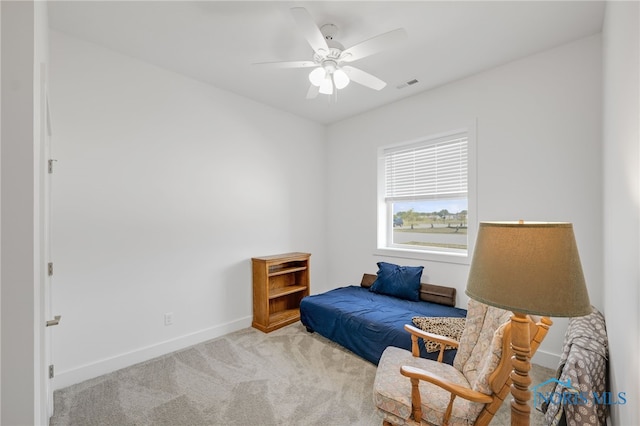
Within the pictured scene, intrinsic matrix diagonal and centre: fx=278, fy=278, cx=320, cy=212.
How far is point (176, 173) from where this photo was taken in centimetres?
292

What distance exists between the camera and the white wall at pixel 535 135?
7.61 feet

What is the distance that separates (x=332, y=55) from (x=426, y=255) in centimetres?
243

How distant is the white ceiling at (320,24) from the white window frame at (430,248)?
0.68 meters

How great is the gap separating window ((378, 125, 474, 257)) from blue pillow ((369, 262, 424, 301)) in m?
0.31

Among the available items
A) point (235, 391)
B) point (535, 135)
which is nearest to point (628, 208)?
point (535, 135)

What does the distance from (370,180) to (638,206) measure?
121 inches

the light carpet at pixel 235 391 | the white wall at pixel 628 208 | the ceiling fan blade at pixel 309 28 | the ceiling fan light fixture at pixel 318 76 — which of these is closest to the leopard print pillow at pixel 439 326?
the light carpet at pixel 235 391

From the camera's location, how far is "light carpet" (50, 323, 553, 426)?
75.0 inches

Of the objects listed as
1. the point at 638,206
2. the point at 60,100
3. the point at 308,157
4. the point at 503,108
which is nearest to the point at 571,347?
the point at 638,206

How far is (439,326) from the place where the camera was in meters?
2.37

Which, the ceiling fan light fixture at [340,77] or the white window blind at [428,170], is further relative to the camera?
the white window blind at [428,170]

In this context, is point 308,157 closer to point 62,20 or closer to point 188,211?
point 188,211

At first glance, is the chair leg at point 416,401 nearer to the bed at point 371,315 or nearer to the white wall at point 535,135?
the bed at point 371,315

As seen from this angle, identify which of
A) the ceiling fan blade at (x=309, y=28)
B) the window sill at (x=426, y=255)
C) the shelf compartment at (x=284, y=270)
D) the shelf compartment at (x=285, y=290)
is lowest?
the shelf compartment at (x=285, y=290)
